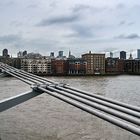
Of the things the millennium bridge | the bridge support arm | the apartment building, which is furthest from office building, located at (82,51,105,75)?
the bridge support arm

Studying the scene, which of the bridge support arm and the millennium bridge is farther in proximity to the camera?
the bridge support arm

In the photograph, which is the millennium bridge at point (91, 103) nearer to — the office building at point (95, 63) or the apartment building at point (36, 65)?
the office building at point (95, 63)

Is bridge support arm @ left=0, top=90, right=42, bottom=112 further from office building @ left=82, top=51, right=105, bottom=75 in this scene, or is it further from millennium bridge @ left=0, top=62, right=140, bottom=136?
office building @ left=82, top=51, right=105, bottom=75

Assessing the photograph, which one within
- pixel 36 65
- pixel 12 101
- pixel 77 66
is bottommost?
pixel 77 66

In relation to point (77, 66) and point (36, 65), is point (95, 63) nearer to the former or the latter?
point (77, 66)

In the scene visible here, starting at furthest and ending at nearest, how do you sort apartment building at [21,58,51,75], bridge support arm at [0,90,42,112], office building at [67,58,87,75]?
apartment building at [21,58,51,75]
office building at [67,58,87,75]
bridge support arm at [0,90,42,112]

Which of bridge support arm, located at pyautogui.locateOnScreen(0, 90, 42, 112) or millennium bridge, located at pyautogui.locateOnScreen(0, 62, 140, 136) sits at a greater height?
millennium bridge, located at pyautogui.locateOnScreen(0, 62, 140, 136)

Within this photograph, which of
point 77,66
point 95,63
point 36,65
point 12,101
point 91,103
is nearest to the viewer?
point 91,103

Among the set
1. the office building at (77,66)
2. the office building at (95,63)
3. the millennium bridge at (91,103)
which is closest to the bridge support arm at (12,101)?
the millennium bridge at (91,103)

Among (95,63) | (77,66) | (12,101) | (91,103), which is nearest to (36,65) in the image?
(77,66)

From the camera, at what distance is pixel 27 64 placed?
55.0 metres

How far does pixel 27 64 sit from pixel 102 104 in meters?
53.5

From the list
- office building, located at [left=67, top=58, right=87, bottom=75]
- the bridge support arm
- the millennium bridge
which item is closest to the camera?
the millennium bridge

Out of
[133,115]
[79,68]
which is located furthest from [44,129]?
[79,68]
